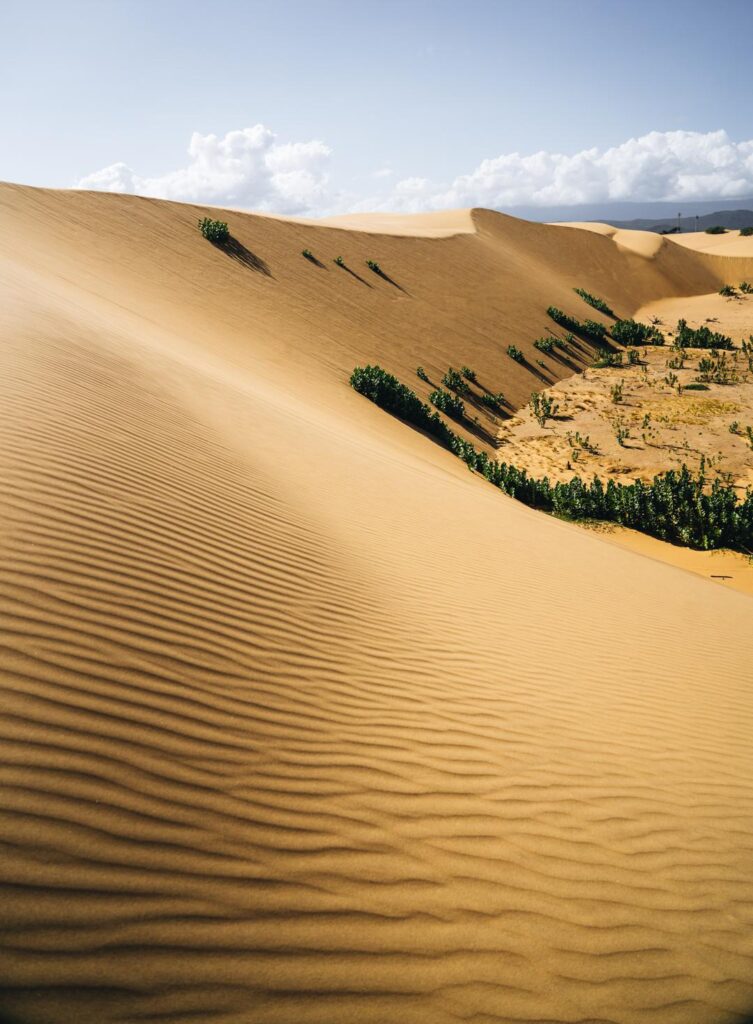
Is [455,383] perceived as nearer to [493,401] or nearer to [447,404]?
[493,401]

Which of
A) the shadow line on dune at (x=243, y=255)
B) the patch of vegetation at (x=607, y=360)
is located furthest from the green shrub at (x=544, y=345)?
the shadow line on dune at (x=243, y=255)

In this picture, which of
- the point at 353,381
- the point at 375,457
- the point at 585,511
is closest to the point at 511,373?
the point at 353,381

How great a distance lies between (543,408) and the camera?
60.0 ft

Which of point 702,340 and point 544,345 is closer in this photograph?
point 544,345

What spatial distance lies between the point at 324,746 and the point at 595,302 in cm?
3481

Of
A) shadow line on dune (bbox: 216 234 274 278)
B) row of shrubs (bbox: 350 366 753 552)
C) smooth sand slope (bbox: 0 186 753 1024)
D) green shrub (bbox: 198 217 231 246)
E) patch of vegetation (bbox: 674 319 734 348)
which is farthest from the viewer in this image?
patch of vegetation (bbox: 674 319 734 348)

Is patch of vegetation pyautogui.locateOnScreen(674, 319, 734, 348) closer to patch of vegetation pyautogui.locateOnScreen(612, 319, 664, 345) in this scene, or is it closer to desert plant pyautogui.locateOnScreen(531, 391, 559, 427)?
patch of vegetation pyautogui.locateOnScreen(612, 319, 664, 345)

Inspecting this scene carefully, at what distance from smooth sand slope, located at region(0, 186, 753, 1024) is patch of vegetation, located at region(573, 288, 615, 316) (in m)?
28.6

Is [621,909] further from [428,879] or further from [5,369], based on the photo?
[5,369]

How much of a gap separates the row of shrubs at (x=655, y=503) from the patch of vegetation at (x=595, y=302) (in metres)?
22.6

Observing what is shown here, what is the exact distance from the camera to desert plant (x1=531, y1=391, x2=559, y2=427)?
17.5 metres

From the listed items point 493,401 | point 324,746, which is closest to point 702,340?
point 493,401

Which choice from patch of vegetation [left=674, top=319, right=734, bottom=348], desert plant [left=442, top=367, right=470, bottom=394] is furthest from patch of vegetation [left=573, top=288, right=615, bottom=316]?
desert plant [left=442, top=367, right=470, bottom=394]

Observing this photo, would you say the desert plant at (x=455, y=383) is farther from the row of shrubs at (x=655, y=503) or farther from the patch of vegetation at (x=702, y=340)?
the patch of vegetation at (x=702, y=340)
